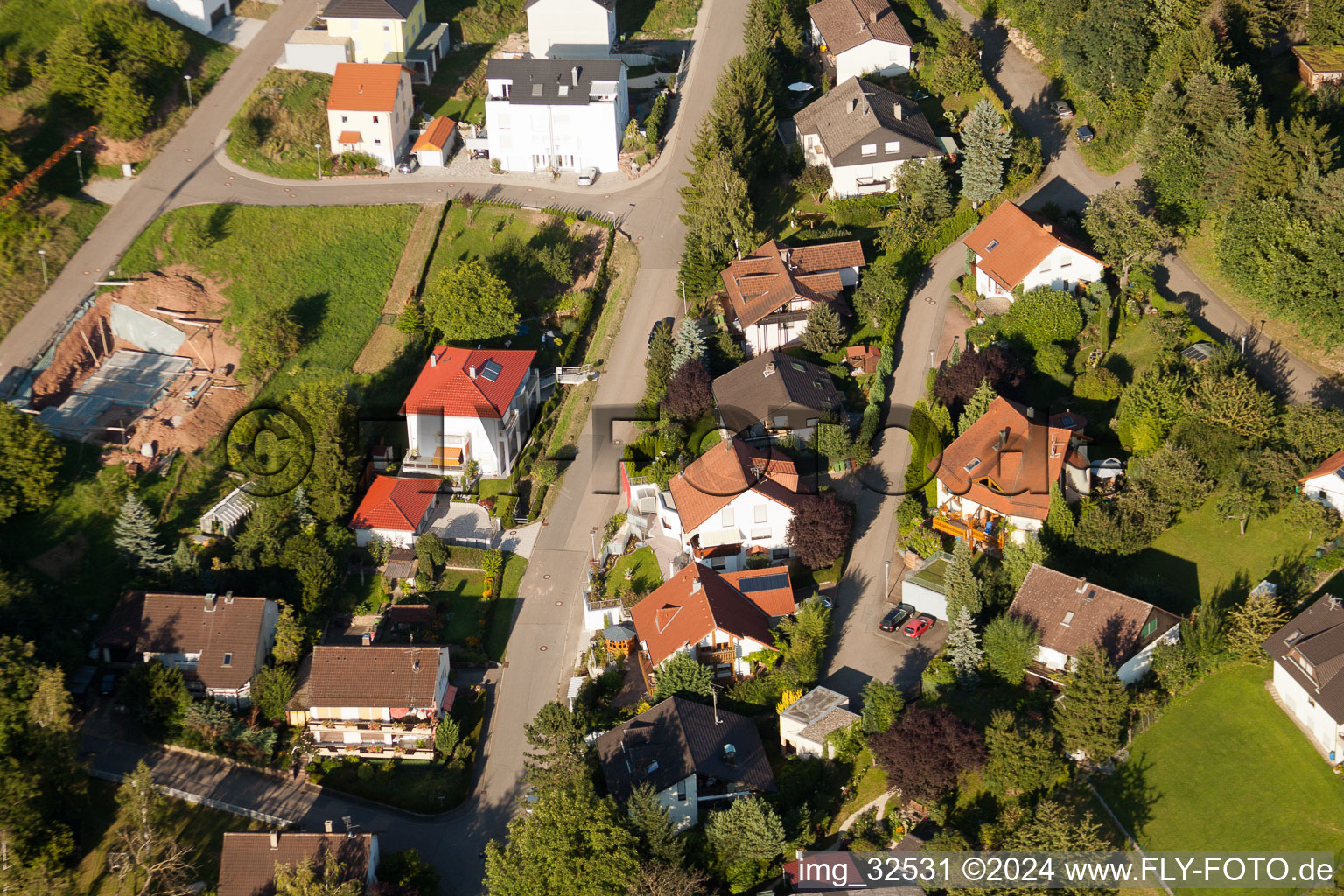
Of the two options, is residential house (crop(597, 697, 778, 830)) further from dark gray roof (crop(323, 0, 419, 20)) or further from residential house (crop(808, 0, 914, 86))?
Answer: dark gray roof (crop(323, 0, 419, 20))

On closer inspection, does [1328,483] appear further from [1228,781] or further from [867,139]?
[867,139]

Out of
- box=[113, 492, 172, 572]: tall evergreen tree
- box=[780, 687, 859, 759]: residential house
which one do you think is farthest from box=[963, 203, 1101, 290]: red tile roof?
box=[113, 492, 172, 572]: tall evergreen tree

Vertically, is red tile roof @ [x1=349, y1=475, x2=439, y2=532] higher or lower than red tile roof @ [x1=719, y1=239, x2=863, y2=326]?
lower

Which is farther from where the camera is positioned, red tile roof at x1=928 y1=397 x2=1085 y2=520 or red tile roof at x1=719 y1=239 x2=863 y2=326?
red tile roof at x1=719 y1=239 x2=863 y2=326

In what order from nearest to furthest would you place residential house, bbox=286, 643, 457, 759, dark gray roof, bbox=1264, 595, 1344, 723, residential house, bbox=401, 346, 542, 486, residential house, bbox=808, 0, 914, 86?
1. dark gray roof, bbox=1264, 595, 1344, 723
2. residential house, bbox=286, 643, 457, 759
3. residential house, bbox=401, 346, 542, 486
4. residential house, bbox=808, 0, 914, 86

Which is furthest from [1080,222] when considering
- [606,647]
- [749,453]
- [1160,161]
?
[606,647]

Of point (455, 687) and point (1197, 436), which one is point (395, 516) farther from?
point (1197, 436)
